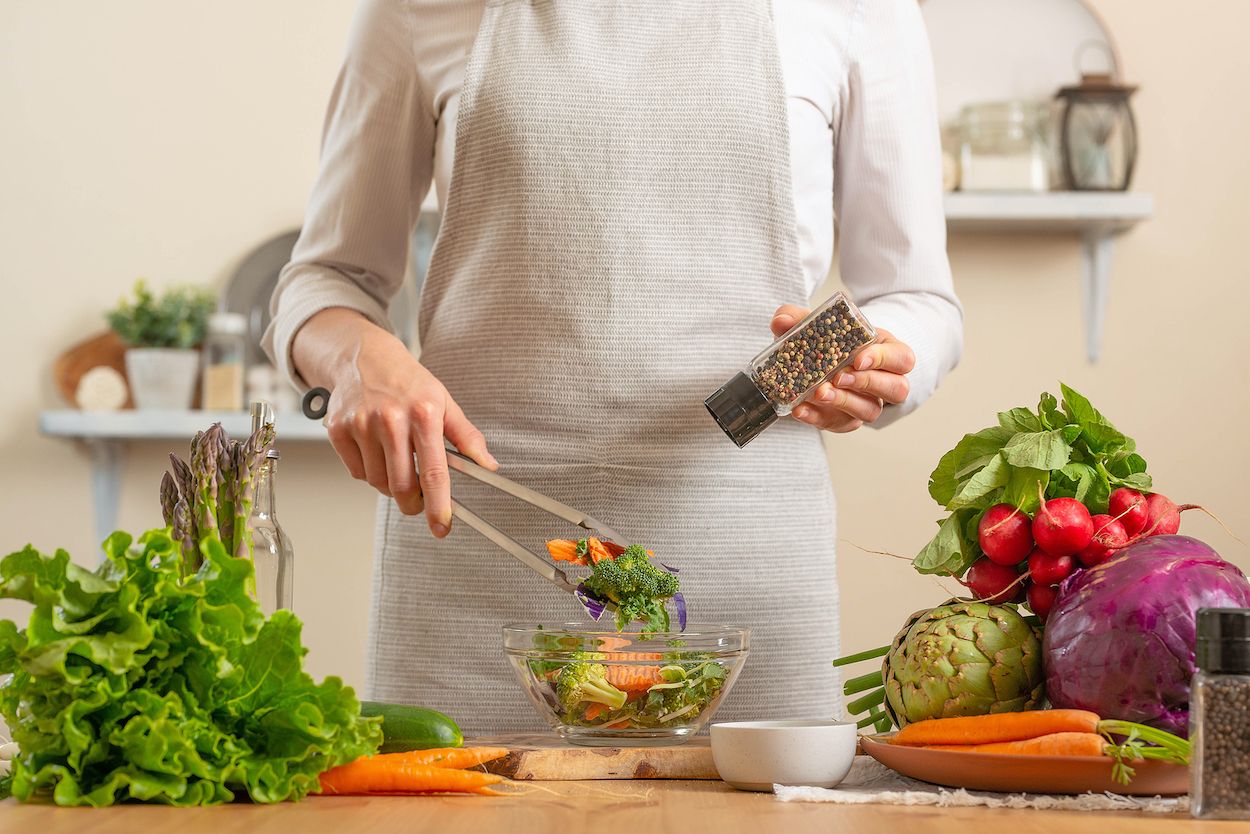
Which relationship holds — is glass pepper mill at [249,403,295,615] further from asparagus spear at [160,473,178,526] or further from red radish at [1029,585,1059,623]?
red radish at [1029,585,1059,623]

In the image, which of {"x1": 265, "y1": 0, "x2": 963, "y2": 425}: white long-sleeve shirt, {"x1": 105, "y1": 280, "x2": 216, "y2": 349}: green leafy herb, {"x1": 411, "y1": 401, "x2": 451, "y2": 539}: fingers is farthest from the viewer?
{"x1": 105, "y1": 280, "x2": 216, "y2": 349}: green leafy herb

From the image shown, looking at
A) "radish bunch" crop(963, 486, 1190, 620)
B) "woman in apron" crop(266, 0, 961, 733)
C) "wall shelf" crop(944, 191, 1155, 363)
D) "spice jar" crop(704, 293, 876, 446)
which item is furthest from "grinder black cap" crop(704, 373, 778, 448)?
"wall shelf" crop(944, 191, 1155, 363)

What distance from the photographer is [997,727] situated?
2.59 ft

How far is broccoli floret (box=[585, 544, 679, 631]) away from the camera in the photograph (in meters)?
0.95

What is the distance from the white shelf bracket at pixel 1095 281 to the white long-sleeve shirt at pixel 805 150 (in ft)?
4.62

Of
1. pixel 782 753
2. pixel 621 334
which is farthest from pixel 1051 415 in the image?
pixel 621 334

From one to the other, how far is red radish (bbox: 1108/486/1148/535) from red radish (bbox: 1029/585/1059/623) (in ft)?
0.22

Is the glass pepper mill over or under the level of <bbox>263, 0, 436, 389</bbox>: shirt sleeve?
under

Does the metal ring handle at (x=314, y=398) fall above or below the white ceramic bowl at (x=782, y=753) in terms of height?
above

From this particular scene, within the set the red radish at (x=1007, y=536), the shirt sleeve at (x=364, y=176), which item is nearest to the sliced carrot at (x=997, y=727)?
the red radish at (x=1007, y=536)

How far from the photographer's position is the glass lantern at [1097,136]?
2504mm

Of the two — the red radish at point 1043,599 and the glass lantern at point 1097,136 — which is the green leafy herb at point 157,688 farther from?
the glass lantern at point 1097,136

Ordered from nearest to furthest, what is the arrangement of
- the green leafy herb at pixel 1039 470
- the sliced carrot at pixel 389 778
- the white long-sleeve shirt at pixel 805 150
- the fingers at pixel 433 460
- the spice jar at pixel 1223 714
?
the spice jar at pixel 1223 714 → the sliced carrot at pixel 389 778 → the green leafy herb at pixel 1039 470 → the fingers at pixel 433 460 → the white long-sleeve shirt at pixel 805 150

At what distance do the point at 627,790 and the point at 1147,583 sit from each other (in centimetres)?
36
